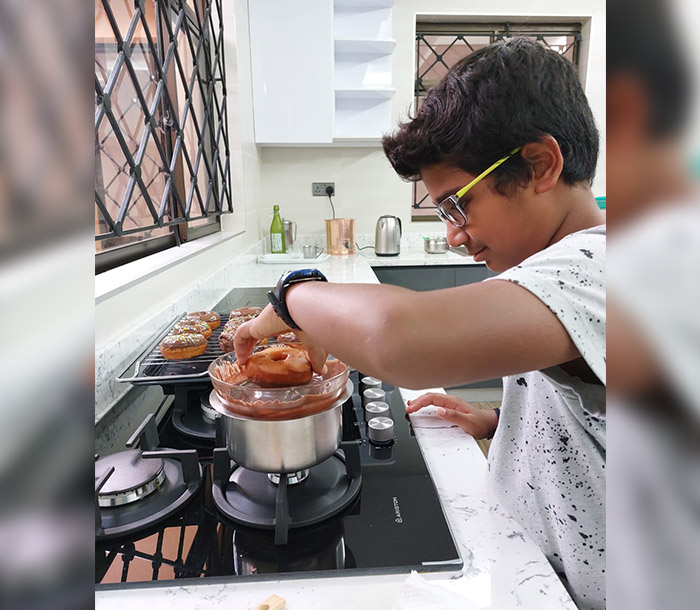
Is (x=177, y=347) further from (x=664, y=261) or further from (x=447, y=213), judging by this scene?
(x=664, y=261)

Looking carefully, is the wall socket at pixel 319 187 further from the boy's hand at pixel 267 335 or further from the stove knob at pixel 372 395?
the boy's hand at pixel 267 335

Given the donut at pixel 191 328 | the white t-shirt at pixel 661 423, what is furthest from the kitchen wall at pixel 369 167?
the white t-shirt at pixel 661 423

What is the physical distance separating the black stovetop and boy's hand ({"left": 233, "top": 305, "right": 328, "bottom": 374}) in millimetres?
140

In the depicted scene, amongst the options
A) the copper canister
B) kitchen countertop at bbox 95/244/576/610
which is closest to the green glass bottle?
the copper canister

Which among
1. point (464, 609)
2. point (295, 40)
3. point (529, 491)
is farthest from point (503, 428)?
point (295, 40)

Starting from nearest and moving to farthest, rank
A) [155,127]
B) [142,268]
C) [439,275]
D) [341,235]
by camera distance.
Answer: [142,268] → [155,127] → [439,275] → [341,235]

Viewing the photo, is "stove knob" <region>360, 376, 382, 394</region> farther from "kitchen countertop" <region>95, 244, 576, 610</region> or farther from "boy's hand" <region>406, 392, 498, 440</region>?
"kitchen countertop" <region>95, 244, 576, 610</region>

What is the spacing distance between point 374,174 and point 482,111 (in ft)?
8.95

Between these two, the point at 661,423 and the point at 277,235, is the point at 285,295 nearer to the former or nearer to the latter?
the point at 661,423

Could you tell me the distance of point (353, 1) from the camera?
281 centimetres

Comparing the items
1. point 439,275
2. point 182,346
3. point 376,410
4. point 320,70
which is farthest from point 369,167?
point 376,410

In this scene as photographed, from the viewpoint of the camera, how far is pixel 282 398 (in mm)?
676

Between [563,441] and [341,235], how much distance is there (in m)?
A: 2.60

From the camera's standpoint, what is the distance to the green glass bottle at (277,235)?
3053 millimetres
